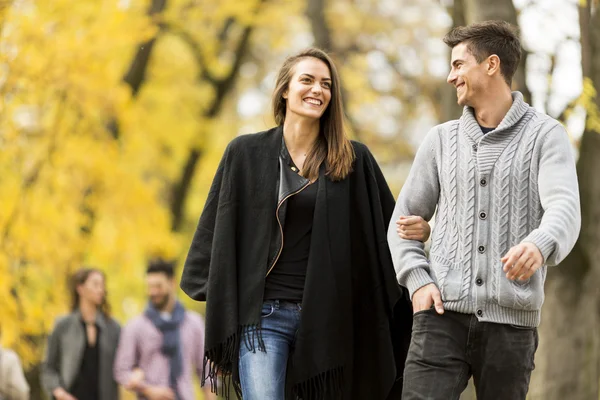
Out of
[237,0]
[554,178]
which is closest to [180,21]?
[237,0]

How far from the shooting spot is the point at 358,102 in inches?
744

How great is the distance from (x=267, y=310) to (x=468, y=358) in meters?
1.16

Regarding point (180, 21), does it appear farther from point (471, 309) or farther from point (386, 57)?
point (471, 309)

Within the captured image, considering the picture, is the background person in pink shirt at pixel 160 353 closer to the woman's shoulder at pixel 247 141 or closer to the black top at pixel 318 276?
the black top at pixel 318 276

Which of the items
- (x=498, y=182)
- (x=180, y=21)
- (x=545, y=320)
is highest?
(x=180, y=21)

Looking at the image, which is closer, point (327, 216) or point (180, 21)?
point (327, 216)

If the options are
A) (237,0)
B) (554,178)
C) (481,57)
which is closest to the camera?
(554,178)

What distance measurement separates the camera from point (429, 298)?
17.0ft

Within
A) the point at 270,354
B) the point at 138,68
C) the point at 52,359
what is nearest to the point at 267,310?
the point at 270,354

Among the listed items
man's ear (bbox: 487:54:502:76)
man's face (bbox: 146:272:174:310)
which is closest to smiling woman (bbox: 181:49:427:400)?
man's ear (bbox: 487:54:502:76)

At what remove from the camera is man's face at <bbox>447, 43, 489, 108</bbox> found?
534 centimetres

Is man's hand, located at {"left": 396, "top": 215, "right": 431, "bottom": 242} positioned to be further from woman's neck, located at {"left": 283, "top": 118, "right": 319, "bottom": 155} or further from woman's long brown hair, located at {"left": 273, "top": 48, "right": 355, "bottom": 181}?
woman's neck, located at {"left": 283, "top": 118, "right": 319, "bottom": 155}

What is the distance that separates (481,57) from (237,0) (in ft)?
45.0

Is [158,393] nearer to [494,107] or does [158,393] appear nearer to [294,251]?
[294,251]
